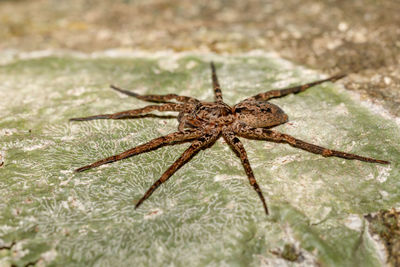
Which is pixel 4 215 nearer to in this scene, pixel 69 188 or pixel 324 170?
pixel 69 188

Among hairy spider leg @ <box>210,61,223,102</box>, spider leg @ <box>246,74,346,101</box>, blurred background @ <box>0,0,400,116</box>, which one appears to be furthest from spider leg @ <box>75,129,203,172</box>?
blurred background @ <box>0,0,400,116</box>

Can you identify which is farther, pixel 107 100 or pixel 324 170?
pixel 107 100

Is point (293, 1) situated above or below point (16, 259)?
above

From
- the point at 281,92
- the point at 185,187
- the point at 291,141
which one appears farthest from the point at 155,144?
the point at 281,92

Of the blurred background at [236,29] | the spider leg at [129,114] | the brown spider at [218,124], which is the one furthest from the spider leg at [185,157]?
the blurred background at [236,29]

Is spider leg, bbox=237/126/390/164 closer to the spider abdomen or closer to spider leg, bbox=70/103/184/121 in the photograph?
the spider abdomen

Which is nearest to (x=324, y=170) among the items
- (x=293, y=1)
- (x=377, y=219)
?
(x=377, y=219)
